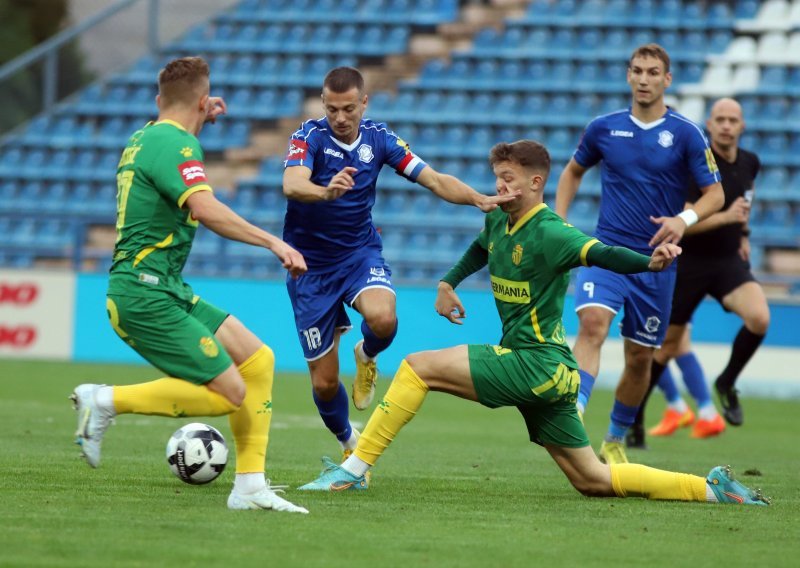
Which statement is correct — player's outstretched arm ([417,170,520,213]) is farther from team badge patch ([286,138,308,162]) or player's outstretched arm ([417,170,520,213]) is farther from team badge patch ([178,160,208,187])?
team badge patch ([178,160,208,187])

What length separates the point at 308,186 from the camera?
271 inches

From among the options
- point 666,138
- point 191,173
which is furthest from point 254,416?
point 666,138

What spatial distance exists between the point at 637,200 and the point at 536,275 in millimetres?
2213

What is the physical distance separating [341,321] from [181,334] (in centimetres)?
205

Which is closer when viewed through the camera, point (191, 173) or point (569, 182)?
point (191, 173)

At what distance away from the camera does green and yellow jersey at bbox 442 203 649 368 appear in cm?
635

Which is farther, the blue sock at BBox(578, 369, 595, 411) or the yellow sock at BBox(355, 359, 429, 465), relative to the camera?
the blue sock at BBox(578, 369, 595, 411)

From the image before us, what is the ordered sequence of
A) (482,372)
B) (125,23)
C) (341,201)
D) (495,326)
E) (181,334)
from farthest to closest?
(125,23) → (495,326) → (341,201) → (482,372) → (181,334)

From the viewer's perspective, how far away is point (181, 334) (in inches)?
227

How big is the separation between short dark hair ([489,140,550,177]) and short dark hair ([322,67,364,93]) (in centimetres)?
99

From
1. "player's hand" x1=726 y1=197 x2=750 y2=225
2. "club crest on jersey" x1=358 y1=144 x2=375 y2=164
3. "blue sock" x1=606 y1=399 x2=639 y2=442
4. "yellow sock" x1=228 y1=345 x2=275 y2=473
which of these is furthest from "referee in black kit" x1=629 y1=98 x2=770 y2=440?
"yellow sock" x1=228 y1=345 x2=275 y2=473

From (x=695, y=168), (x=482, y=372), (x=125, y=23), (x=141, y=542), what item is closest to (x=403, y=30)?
(x=125, y=23)

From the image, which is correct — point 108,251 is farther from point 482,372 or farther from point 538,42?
point 482,372

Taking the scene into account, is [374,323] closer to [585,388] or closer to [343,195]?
[343,195]
